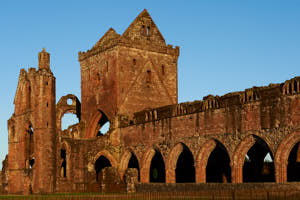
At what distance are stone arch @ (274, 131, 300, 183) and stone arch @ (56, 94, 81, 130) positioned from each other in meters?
22.9

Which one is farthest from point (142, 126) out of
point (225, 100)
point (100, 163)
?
point (225, 100)

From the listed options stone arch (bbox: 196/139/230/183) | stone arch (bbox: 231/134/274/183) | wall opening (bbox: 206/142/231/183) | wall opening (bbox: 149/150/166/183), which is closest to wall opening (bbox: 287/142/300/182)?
wall opening (bbox: 206/142/231/183)

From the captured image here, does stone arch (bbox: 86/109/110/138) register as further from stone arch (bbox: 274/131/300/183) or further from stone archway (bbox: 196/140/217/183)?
stone arch (bbox: 274/131/300/183)

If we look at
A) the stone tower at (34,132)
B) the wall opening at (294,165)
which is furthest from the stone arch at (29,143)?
the wall opening at (294,165)

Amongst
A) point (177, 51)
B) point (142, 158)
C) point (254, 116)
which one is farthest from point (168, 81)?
point (254, 116)

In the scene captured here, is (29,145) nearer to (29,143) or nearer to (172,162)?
(29,143)

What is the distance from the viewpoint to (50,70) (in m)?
41.4

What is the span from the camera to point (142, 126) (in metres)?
38.4

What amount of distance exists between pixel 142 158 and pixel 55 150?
21.7ft

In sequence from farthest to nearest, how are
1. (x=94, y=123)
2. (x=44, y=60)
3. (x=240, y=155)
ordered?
(x=94, y=123) < (x=44, y=60) < (x=240, y=155)

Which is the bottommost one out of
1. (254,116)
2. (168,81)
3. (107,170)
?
(107,170)

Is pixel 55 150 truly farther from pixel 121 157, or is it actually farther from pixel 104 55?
pixel 104 55

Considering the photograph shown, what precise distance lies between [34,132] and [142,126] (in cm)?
821

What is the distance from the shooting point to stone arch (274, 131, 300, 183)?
91.8ft
